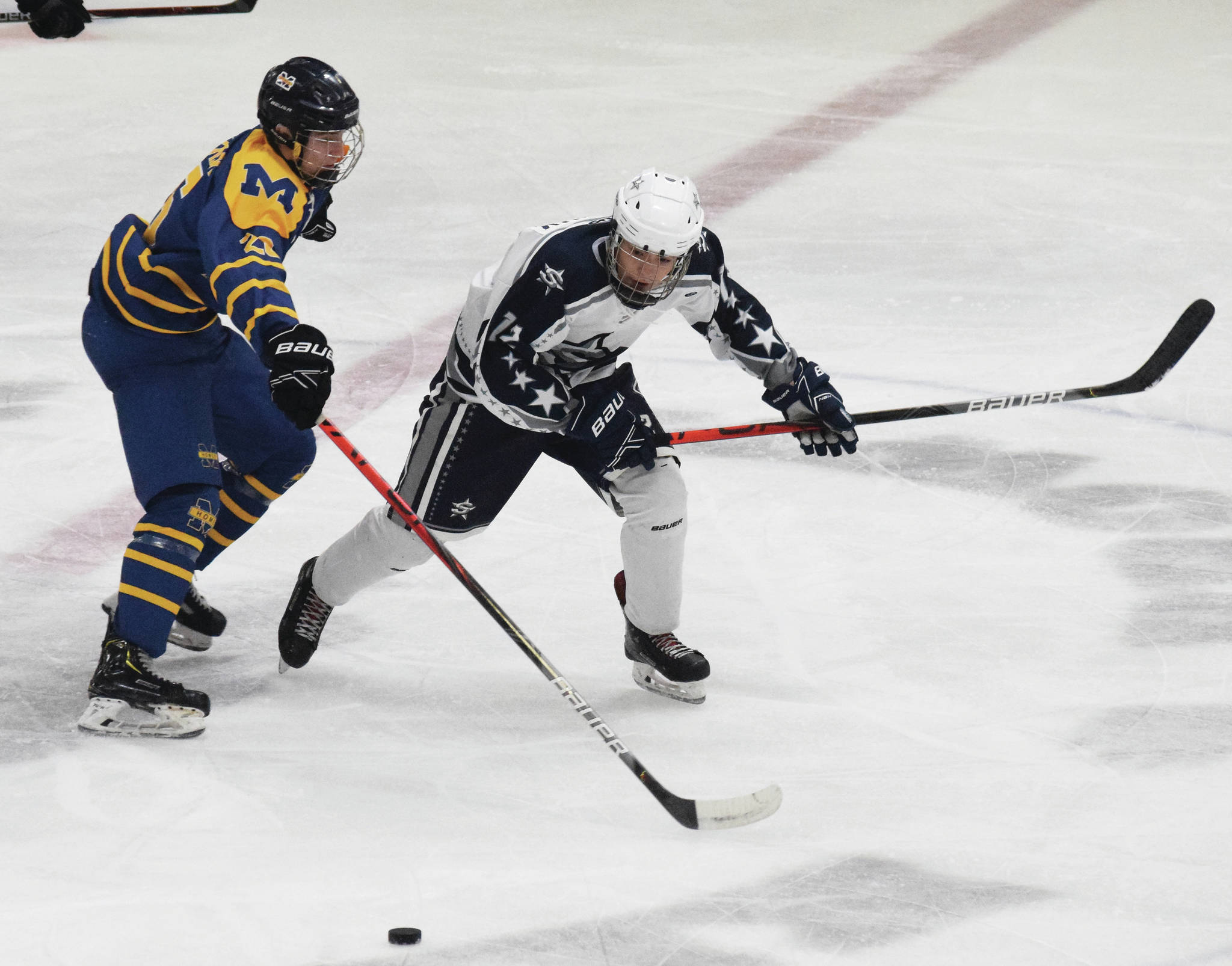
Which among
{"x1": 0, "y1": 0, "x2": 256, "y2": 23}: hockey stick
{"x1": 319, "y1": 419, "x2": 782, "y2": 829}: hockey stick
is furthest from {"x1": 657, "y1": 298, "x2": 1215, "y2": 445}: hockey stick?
{"x1": 0, "y1": 0, "x2": 256, "y2": 23}: hockey stick

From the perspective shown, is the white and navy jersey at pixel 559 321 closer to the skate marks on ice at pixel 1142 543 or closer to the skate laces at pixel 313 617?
the skate laces at pixel 313 617

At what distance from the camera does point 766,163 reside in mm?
5848

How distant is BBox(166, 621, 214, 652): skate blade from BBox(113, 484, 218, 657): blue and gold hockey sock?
0.85 ft

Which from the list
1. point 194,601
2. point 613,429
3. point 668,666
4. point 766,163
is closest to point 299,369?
point 613,429

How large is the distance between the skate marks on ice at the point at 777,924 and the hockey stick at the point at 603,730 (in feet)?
0.33

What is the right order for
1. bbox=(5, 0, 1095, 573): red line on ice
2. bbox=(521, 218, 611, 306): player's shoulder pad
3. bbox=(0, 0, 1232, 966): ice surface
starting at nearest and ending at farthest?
1. bbox=(0, 0, 1232, 966): ice surface
2. bbox=(521, 218, 611, 306): player's shoulder pad
3. bbox=(5, 0, 1095, 573): red line on ice

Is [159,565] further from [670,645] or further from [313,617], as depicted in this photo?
[670,645]

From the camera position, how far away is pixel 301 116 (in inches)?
104

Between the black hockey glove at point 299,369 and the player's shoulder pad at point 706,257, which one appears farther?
the player's shoulder pad at point 706,257

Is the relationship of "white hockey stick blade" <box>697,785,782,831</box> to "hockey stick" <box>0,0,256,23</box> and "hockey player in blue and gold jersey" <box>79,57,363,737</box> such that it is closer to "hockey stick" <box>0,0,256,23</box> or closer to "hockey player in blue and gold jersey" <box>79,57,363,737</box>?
"hockey player in blue and gold jersey" <box>79,57,363,737</box>

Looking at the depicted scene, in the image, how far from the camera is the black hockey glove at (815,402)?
292 cm

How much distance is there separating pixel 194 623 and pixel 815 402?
1194 millimetres

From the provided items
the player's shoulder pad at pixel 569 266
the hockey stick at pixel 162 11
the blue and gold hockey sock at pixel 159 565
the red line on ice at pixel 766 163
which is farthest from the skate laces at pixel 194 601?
the hockey stick at pixel 162 11

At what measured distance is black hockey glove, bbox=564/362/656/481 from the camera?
8.95 feet
